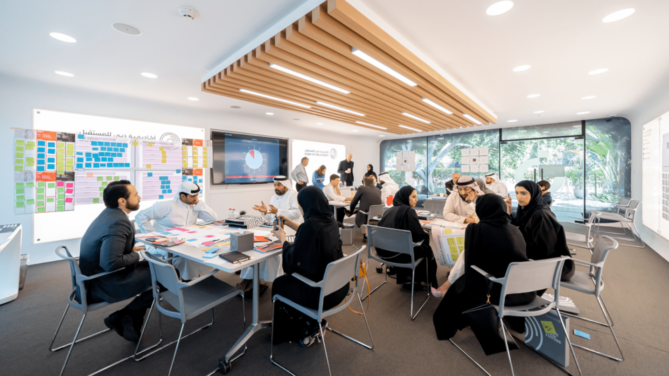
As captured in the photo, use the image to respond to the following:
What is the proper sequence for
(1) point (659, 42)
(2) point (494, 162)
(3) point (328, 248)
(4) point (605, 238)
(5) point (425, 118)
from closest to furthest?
(3) point (328, 248) < (4) point (605, 238) < (1) point (659, 42) < (5) point (425, 118) < (2) point (494, 162)

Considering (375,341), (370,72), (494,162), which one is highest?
(370,72)

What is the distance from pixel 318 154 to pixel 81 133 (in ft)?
18.7

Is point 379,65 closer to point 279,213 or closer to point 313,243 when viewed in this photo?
point 313,243

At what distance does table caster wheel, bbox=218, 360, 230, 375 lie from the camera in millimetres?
1962

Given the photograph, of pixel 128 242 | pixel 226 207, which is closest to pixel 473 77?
pixel 128 242

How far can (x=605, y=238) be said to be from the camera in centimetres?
251

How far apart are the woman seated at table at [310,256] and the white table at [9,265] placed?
320 centimetres

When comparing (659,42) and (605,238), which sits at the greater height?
(659,42)

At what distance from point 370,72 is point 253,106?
3.14m

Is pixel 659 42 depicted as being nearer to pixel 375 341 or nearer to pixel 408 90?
pixel 408 90

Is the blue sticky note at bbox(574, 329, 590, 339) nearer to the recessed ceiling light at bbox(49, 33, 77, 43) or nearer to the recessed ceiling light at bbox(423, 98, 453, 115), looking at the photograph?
the recessed ceiling light at bbox(423, 98, 453, 115)

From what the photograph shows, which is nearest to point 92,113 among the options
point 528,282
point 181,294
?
point 181,294

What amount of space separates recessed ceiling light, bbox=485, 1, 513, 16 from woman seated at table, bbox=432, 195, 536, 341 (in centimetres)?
159

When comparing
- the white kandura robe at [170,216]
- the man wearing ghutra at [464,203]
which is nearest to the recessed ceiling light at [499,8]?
the man wearing ghutra at [464,203]
